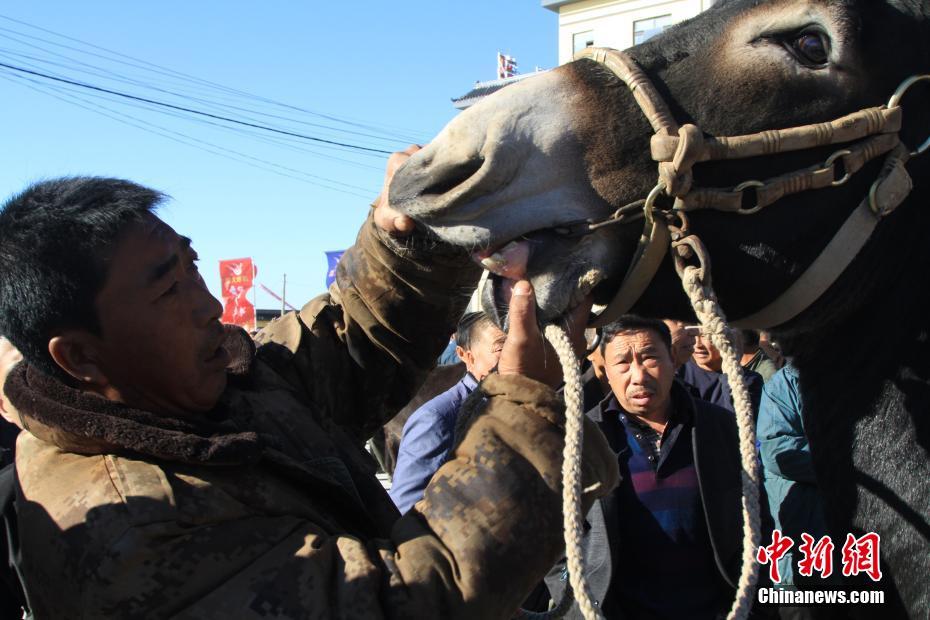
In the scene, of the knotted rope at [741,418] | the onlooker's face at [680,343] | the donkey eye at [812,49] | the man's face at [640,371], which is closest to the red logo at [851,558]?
the knotted rope at [741,418]

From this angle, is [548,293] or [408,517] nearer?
[408,517]

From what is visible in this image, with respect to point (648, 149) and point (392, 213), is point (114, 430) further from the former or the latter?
point (648, 149)

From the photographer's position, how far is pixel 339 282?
2.56 metres

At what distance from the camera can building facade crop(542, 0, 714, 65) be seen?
1363 inches

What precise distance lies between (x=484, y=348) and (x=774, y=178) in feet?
7.42

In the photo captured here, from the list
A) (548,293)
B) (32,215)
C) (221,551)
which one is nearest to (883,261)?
(548,293)

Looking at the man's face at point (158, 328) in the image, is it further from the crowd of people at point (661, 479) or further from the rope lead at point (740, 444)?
the crowd of people at point (661, 479)

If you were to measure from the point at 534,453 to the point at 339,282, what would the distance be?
1.07 metres

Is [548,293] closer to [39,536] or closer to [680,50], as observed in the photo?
[680,50]

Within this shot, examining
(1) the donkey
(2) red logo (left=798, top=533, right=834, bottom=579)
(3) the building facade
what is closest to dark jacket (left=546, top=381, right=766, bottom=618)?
(2) red logo (left=798, top=533, right=834, bottom=579)

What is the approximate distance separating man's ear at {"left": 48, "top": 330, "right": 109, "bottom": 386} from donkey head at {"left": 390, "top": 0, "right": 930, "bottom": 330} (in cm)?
75

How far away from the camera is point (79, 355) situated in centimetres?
184

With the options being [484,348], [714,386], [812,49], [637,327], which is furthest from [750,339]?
[812,49]

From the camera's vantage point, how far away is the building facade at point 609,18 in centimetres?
3462
